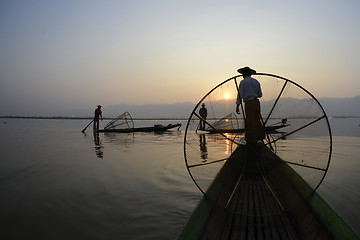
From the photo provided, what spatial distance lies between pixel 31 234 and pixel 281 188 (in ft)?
12.4

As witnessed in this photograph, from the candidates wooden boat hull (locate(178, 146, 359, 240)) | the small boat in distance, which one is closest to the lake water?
wooden boat hull (locate(178, 146, 359, 240))

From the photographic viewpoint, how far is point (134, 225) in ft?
10.5

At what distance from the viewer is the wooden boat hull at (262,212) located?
2.07 metres

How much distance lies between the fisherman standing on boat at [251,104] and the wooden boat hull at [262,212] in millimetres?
335

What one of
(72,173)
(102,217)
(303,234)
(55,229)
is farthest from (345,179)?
(72,173)

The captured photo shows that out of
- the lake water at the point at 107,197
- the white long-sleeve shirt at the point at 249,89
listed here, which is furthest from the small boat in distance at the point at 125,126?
the white long-sleeve shirt at the point at 249,89

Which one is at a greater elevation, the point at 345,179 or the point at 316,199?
the point at 316,199

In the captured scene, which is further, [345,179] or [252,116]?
[345,179]

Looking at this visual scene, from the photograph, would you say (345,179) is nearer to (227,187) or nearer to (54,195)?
(227,187)

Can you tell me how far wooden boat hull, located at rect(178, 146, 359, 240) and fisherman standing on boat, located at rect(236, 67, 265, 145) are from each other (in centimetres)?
33

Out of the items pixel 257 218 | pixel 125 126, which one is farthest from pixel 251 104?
pixel 125 126

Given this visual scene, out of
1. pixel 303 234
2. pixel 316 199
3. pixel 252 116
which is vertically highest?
pixel 252 116

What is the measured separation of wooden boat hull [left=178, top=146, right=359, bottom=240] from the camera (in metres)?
2.07

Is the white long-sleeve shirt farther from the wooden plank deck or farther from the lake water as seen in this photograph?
the lake water
